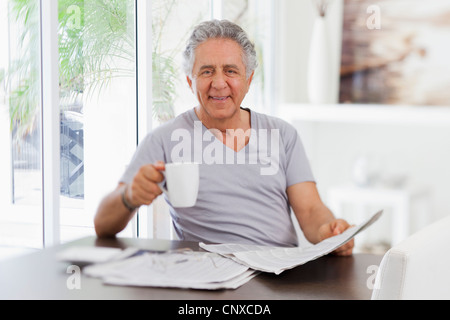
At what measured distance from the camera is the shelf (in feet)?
6.20

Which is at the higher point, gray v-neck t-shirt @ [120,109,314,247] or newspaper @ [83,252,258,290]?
gray v-neck t-shirt @ [120,109,314,247]

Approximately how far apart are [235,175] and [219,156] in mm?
36

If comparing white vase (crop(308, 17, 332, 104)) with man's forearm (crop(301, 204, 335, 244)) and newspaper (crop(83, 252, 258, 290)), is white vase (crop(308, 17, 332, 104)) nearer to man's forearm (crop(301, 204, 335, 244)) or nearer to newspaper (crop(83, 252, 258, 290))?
man's forearm (crop(301, 204, 335, 244))

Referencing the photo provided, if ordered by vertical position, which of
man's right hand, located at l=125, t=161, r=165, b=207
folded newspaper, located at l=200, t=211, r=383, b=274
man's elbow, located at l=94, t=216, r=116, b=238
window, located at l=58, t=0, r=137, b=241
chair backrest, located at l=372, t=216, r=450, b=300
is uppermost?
window, located at l=58, t=0, r=137, b=241

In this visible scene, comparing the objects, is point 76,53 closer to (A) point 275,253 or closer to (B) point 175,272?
(B) point 175,272

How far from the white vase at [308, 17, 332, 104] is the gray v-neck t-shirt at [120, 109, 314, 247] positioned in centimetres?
137

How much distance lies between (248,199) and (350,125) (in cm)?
167

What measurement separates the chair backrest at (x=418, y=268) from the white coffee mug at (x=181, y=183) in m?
0.16

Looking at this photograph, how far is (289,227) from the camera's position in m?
0.68

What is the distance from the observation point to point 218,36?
0.51 m

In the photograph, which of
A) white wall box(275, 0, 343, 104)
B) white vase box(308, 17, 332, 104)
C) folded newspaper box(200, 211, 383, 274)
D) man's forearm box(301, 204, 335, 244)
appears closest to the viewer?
folded newspaper box(200, 211, 383, 274)

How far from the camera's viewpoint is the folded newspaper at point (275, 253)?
1.85ft

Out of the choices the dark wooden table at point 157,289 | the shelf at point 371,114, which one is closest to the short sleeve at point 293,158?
the dark wooden table at point 157,289

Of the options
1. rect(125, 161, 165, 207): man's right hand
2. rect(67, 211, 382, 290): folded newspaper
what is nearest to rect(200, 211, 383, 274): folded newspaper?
rect(67, 211, 382, 290): folded newspaper
